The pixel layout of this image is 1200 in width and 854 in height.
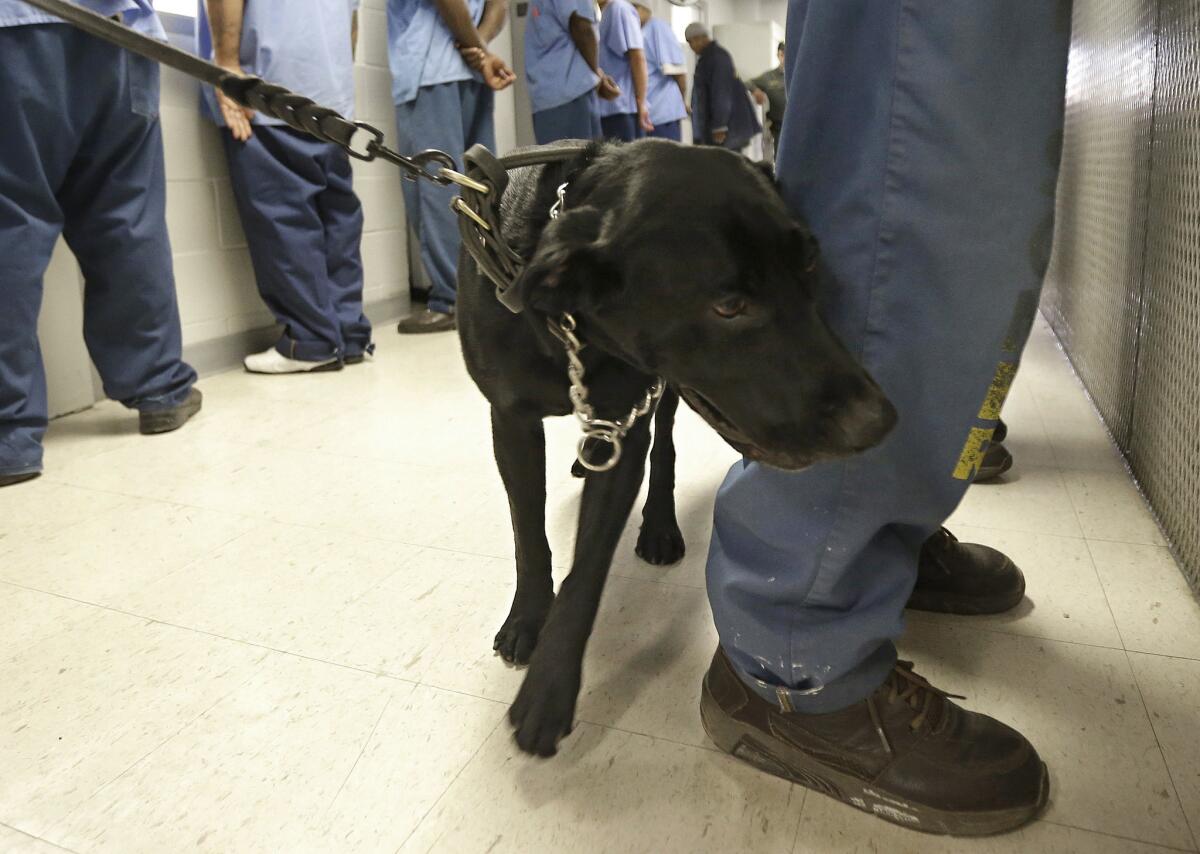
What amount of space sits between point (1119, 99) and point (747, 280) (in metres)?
1.45

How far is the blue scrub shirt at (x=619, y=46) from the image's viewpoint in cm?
472

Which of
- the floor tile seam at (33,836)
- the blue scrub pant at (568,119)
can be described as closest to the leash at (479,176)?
the floor tile seam at (33,836)

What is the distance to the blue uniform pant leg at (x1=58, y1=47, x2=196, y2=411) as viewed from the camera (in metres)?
1.80

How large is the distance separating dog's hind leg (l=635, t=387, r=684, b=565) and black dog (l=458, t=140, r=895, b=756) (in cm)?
40

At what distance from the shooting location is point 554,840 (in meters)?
A: 0.75

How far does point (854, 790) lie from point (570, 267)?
1.88 ft

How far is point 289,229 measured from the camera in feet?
8.34

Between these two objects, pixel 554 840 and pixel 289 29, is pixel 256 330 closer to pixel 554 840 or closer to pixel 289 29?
pixel 289 29

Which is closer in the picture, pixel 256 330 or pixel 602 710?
pixel 602 710

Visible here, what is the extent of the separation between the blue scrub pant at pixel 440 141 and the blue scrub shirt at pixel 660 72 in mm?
2863

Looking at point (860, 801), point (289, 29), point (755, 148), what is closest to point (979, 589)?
point (860, 801)

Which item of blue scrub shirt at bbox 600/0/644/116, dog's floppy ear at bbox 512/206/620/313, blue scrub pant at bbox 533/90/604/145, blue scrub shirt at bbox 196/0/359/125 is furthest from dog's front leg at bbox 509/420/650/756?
blue scrub shirt at bbox 600/0/644/116

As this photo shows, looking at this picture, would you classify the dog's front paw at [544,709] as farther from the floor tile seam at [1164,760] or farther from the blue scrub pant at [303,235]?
the blue scrub pant at [303,235]

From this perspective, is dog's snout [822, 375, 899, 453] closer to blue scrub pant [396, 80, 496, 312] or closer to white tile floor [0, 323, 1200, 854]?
white tile floor [0, 323, 1200, 854]
